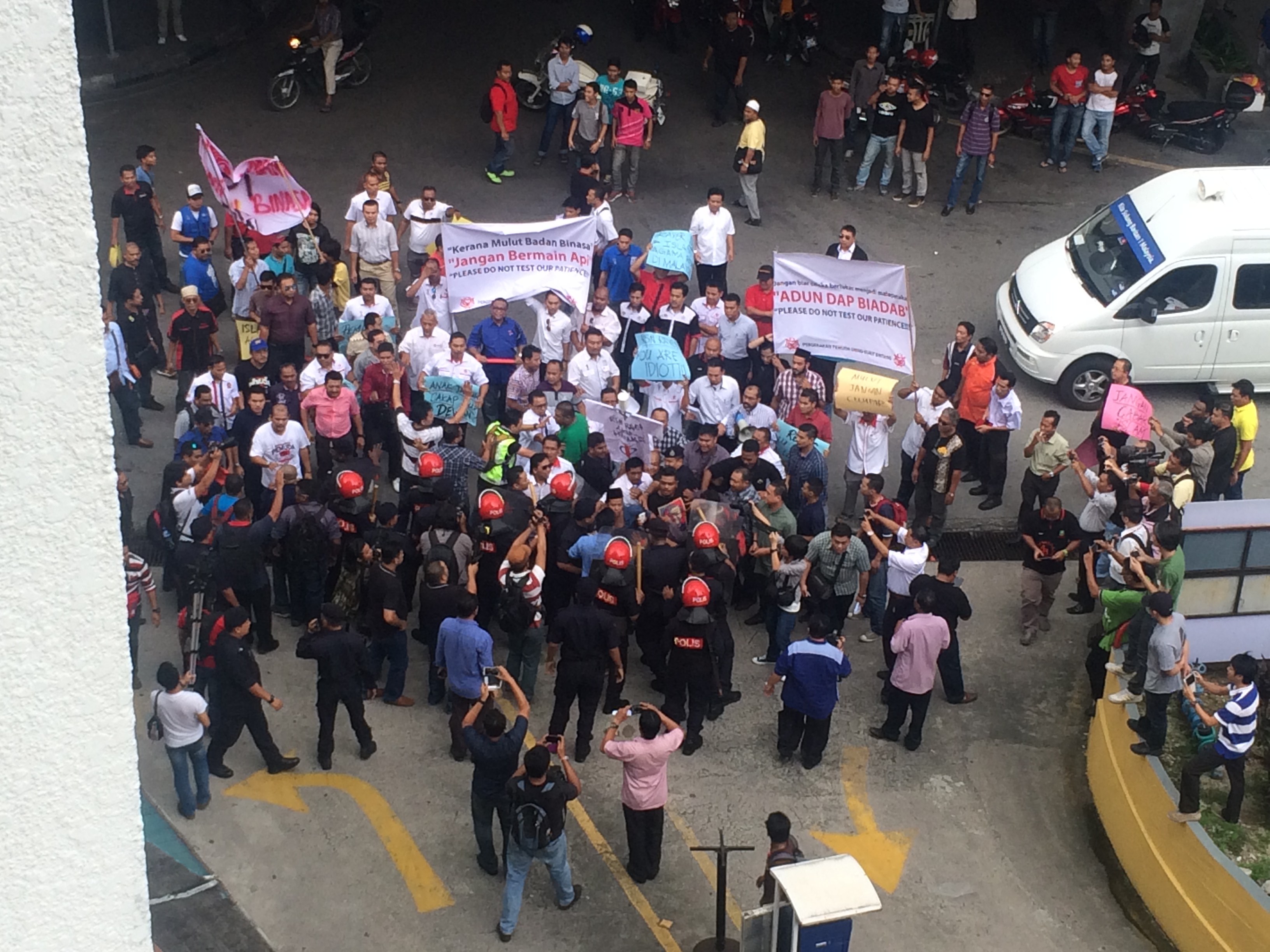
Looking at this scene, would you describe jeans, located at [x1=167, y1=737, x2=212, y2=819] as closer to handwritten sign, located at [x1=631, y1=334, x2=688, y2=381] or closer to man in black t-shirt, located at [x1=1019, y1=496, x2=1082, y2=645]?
handwritten sign, located at [x1=631, y1=334, x2=688, y2=381]

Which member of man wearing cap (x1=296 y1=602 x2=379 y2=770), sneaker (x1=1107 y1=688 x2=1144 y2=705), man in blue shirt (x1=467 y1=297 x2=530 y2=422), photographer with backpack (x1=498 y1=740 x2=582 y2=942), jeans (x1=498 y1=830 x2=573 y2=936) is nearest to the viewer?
photographer with backpack (x1=498 y1=740 x2=582 y2=942)

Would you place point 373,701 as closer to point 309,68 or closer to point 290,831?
point 290,831

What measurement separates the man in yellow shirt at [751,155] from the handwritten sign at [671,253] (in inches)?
120

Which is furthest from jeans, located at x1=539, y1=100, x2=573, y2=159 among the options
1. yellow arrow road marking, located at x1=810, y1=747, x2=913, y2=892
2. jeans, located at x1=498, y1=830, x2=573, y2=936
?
jeans, located at x1=498, y1=830, x2=573, y2=936

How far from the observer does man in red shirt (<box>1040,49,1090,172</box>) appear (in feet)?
64.1

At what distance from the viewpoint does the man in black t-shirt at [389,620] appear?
1030 cm

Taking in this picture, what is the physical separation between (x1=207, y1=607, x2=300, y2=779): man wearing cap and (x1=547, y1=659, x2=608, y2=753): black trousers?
184cm

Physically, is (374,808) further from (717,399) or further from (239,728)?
(717,399)

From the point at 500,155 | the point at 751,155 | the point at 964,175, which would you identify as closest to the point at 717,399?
the point at 751,155

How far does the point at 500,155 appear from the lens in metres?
18.6

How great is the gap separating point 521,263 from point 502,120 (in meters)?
5.41

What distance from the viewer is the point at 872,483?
11.6 m

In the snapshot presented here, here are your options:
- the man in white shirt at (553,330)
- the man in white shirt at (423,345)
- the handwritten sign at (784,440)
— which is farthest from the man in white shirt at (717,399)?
the man in white shirt at (423,345)

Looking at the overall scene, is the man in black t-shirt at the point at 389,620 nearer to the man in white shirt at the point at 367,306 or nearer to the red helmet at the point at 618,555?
the red helmet at the point at 618,555
